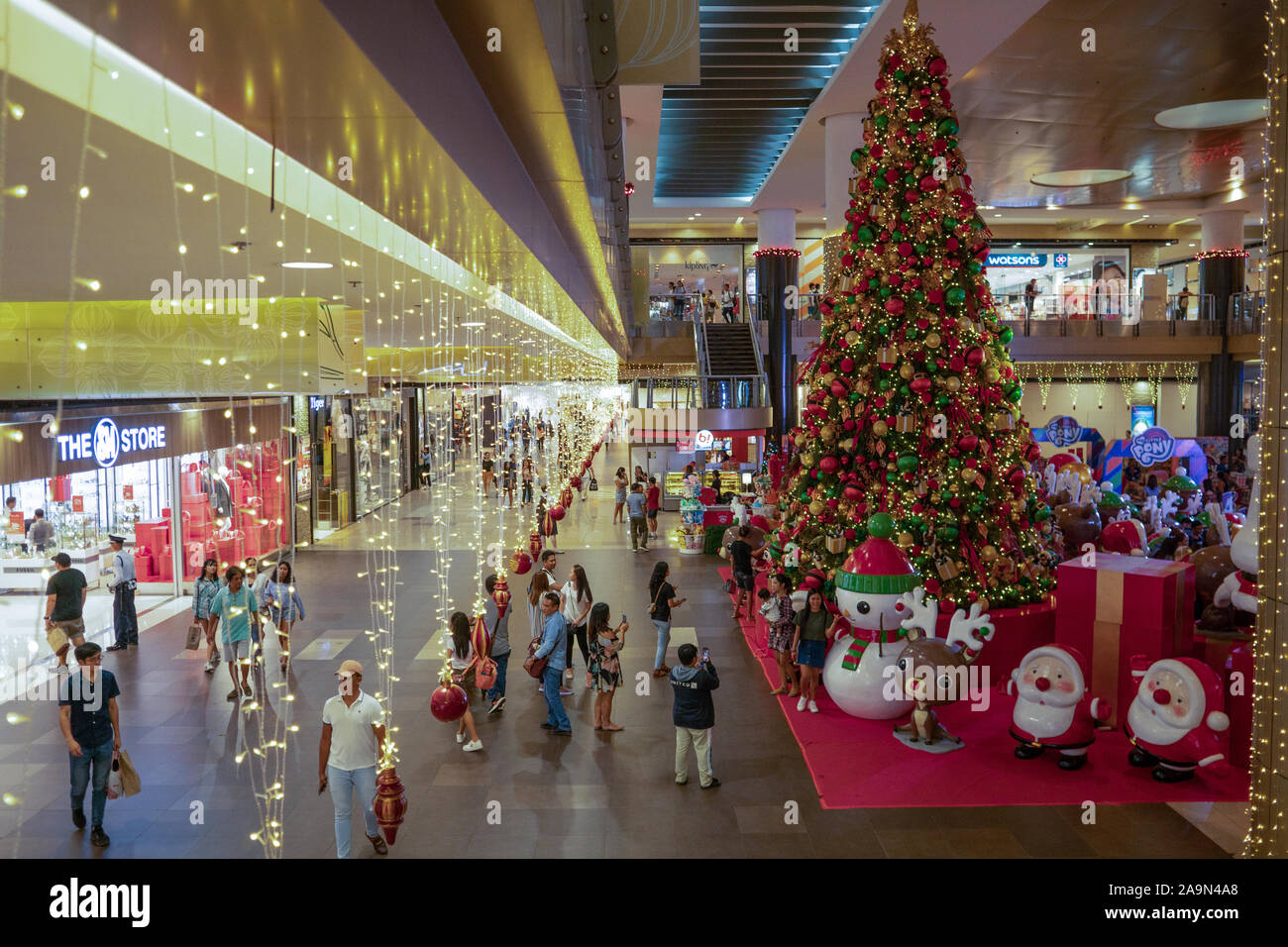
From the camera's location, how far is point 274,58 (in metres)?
2.28

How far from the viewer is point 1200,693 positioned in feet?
21.5

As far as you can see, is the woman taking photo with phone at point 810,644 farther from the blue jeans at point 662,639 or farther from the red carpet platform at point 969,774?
the blue jeans at point 662,639

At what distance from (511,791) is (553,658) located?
4.89 feet

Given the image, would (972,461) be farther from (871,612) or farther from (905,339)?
(871,612)

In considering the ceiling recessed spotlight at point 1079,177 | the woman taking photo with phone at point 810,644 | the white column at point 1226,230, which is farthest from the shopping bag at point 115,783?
the white column at point 1226,230

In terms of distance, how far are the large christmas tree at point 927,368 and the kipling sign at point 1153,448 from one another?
10006 millimetres

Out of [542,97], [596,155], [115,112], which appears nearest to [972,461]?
[596,155]

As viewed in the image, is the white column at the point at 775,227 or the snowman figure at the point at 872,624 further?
the white column at the point at 775,227

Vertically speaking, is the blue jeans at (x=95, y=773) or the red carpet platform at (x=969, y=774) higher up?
the blue jeans at (x=95, y=773)

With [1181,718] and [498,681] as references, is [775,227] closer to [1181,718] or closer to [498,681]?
[498,681]

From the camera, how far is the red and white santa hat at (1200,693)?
21.5 feet

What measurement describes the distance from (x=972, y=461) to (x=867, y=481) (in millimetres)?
1029

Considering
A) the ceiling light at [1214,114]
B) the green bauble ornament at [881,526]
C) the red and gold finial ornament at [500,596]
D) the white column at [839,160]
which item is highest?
the ceiling light at [1214,114]
